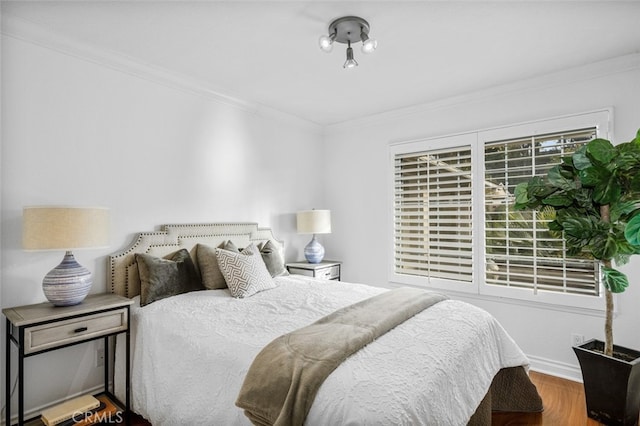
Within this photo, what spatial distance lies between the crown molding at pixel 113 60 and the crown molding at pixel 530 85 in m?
1.53

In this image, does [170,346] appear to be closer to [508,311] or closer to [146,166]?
[146,166]

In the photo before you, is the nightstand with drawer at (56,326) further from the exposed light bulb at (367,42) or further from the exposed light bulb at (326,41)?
the exposed light bulb at (367,42)

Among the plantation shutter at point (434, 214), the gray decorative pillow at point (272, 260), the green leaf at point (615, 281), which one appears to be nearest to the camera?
the green leaf at point (615, 281)

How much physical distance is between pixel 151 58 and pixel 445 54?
2303mm

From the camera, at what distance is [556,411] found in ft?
7.98

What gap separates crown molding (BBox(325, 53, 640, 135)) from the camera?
2.77 meters

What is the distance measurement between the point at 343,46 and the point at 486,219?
7.02ft

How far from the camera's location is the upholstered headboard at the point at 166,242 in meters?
2.61

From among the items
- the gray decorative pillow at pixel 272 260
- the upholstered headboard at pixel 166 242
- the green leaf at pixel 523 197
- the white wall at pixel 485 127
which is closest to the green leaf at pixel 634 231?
the green leaf at pixel 523 197

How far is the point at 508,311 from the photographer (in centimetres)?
329

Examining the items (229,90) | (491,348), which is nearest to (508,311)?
(491,348)

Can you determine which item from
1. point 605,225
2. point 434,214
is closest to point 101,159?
point 434,214

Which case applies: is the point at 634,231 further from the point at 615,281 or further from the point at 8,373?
the point at 8,373

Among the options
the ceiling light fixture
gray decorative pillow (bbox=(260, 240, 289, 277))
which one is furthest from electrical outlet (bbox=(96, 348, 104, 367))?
the ceiling light fixture
